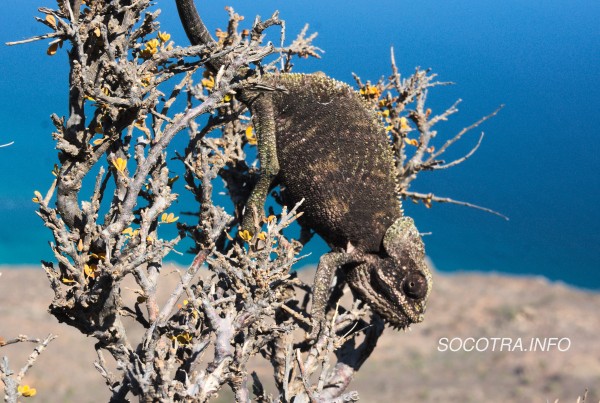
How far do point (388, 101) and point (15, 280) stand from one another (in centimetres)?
1572

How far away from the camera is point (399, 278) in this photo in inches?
169

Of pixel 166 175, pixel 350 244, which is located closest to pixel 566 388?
pixel 350 244

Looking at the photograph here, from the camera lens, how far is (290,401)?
3.66 meters

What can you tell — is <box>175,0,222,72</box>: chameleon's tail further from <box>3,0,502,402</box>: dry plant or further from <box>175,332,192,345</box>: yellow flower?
<box>175,332,192,345</box>: yellow flower

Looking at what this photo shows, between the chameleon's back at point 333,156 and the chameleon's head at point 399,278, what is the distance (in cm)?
12

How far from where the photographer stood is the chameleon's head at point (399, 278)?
428 cm

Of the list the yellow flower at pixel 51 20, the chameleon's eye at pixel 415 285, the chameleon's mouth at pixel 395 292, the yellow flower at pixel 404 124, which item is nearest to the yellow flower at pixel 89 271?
the yellow flower at pixel 51 20

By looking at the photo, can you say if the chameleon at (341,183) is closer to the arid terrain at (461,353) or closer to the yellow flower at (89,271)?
the yellow flower at (89,271)

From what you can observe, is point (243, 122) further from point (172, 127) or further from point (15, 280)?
point (15, 280)

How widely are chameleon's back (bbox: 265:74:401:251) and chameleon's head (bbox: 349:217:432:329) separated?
0.41 feet

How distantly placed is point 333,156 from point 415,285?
1.01 m

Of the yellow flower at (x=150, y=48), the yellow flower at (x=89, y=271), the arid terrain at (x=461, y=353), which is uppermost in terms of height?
the arid terrain at (x=461, y=353)

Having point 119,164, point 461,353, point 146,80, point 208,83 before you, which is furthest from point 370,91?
point 461,353

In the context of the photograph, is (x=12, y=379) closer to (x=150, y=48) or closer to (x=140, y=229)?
(x=140, y=229)
